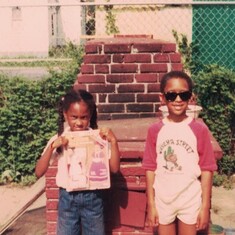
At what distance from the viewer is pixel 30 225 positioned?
4484mm

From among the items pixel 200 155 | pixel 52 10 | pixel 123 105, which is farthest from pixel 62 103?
pixel 52 10

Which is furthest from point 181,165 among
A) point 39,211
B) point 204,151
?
point 39,211

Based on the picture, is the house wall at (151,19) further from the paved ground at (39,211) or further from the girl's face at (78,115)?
the girl's face at (78,115)

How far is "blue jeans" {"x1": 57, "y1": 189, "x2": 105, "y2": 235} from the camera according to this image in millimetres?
2928

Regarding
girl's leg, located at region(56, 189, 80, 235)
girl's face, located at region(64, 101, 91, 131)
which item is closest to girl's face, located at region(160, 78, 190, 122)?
girl's face, located at region(64, 101, 91, 131)

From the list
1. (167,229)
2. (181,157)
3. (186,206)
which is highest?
(181,157)

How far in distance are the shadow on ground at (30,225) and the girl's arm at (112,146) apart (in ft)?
5.39

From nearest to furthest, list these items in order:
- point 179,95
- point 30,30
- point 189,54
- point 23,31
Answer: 1. point 179,95
2. point 189,54
3. point 30,30
4. point 23,31

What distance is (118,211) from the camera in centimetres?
346

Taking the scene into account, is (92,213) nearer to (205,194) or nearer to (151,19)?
(205,194)

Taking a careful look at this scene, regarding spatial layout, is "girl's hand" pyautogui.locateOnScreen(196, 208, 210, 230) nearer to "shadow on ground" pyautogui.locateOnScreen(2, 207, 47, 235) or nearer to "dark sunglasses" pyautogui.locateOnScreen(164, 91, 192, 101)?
"dark sunglasses" pyautogui.locateOnScreen(164, 91, 192, 101)

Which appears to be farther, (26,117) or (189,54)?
(189,54)

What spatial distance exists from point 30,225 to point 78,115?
2021mm

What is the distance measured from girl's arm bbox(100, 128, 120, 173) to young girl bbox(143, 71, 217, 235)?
24 cm
